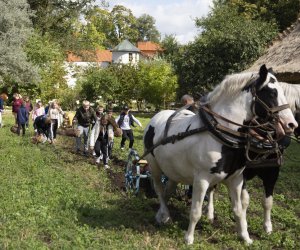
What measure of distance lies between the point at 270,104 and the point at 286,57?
12.7 metres

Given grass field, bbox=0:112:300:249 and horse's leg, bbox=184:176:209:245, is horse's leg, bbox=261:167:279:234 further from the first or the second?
horse's leg, bbox=184:176:209:245

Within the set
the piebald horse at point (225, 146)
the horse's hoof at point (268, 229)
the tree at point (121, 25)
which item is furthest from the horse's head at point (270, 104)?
the tree at point (121, 25)

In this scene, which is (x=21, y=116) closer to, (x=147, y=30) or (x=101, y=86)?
(x=101, y=86)

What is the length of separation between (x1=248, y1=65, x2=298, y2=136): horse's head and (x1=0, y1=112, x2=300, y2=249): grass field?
1742 millimetres

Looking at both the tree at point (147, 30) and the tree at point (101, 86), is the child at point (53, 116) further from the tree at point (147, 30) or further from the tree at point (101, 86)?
the tree at point (147, 30)

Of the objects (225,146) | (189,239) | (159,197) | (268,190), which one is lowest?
(189,239)

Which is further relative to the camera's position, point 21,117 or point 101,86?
point 101,86

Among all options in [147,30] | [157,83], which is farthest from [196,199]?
[147,30]

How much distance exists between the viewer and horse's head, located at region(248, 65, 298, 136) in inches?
213

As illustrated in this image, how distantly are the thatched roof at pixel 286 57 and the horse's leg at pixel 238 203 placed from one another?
907 cm

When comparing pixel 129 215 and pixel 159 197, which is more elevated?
pixel 159 197

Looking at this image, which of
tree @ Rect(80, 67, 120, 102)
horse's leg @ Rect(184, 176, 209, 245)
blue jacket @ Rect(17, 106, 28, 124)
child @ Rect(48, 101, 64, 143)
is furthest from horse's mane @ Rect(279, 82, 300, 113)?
tree @ Rect(80, 67, 120, 102)

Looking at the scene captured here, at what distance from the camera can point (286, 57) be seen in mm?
17375

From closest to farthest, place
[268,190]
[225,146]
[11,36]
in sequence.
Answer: [225,146]
[268,190]
[11,36]
